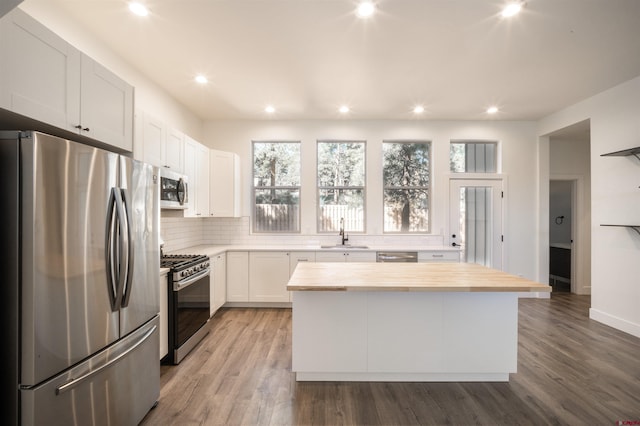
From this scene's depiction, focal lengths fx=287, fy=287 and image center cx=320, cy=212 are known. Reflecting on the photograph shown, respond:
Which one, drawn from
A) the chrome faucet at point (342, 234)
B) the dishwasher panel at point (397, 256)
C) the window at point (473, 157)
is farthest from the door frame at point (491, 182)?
the chrome faucet at point (342, 234)

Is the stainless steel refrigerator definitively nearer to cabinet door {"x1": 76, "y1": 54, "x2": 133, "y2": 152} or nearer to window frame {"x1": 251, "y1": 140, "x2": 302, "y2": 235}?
cabinet door {"x1": 76, "y1": 54, "x2": 133, "y2": 152}

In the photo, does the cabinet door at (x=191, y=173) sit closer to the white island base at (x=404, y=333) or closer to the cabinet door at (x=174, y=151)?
the cabinet door at (x=174, y=151)

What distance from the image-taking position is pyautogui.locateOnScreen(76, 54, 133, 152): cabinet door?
183 cm

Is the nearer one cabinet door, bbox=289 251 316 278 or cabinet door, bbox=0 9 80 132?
cabinet door, bbox=0 9 80 132

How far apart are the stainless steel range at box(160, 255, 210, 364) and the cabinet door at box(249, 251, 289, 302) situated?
36.6 inches

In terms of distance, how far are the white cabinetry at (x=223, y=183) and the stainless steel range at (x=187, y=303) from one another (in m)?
1.22

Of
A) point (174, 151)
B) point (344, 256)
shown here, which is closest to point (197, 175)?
point (174, 151)

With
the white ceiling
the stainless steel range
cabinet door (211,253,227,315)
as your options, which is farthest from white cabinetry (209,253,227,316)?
the white ceiling

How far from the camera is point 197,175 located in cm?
399

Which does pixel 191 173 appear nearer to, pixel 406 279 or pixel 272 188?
pixel 272 188

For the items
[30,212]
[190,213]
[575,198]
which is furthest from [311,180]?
[575,198]

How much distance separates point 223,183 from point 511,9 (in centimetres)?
392

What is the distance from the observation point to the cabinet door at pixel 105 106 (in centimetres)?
183

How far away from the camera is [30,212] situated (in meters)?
1.30
